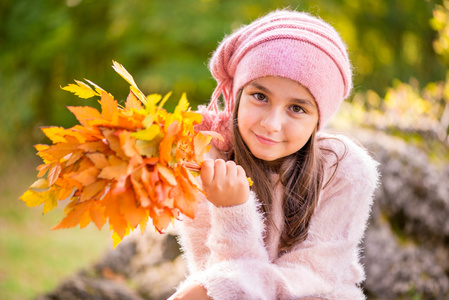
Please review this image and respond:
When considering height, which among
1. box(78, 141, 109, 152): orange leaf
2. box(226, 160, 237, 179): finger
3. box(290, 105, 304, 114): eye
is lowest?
box(290, 105, 304, 114): eye

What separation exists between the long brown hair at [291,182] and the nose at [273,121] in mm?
198

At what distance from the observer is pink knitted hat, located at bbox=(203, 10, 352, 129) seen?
6.13 ft

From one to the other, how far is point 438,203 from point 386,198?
1.51 feet

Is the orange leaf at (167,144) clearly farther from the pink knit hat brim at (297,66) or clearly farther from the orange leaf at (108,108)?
the pink knit hat brim at (297,66)

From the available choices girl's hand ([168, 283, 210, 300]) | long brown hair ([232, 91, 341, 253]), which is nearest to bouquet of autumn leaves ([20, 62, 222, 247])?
girl's hand ([168, 283, 210, 300])

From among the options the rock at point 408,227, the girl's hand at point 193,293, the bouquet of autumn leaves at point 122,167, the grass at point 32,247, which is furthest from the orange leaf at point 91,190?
the grass at point 32,247

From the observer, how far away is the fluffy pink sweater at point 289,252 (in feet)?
5.84

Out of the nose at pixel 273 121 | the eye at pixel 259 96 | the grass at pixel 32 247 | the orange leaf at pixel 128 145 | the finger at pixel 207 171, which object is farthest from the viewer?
the grass at pixel 32 247

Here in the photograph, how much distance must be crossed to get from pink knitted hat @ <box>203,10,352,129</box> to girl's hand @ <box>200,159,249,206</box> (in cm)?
46

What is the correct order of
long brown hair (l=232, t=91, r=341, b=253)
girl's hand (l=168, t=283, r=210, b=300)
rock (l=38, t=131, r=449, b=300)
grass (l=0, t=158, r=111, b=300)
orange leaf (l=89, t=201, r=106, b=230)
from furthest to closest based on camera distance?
grass (l=0, t=158, r=111, b=300) → rock (l=38, t=131, r=449, b=300) → long brown hair (l=232, t=91, r=341, b=253) → girl's hand (l=168, t=283, r=210, b=300) → orange leaf (l=89, t=201, r=106, b=230)

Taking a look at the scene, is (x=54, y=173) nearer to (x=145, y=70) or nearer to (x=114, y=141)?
(x=114, y=141)

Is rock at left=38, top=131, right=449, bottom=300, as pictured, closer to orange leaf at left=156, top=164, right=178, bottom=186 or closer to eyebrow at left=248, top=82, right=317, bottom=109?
eyebrow at left=248, top=82, right=317, bottom=109

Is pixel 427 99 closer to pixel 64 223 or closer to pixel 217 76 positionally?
pixel 217 76

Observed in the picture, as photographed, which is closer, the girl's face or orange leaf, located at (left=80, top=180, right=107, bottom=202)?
orange leaf, located at (left=80, top=180, right=107, bottom=202)
